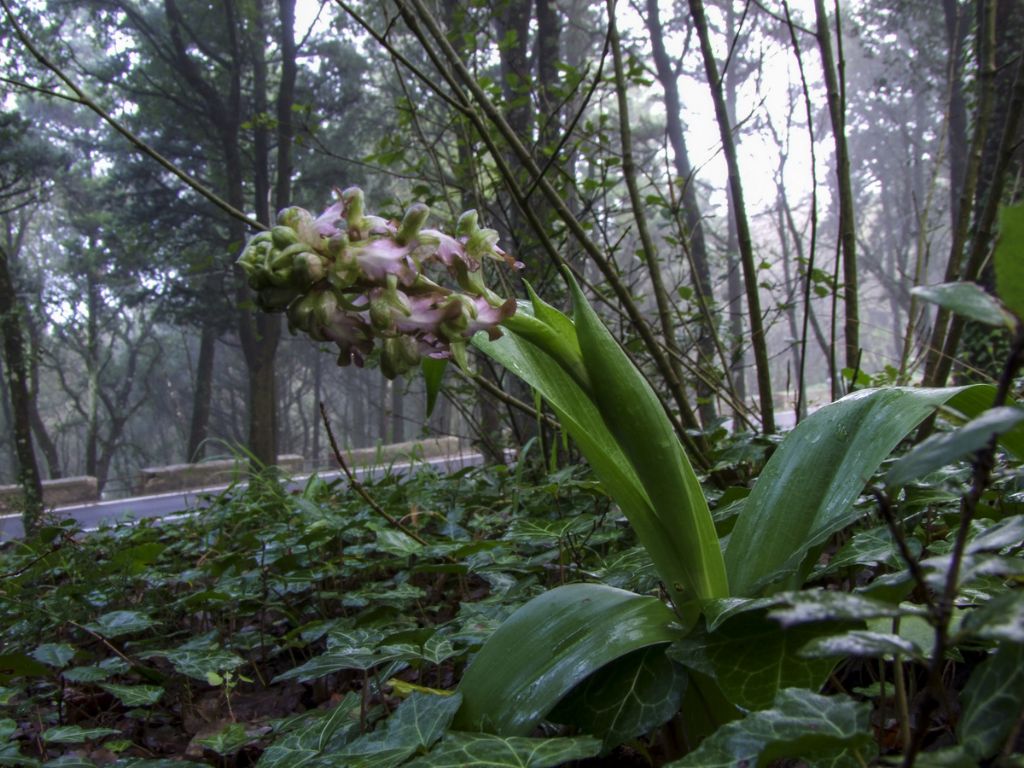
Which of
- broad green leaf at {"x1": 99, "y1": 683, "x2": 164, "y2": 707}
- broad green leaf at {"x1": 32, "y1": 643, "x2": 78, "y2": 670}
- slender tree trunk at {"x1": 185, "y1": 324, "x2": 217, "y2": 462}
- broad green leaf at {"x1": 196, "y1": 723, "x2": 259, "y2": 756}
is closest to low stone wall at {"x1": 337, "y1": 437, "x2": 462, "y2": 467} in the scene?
broad green leaf at {"x1": 32, "y1": 643, "x2": 78, "y2": 670}

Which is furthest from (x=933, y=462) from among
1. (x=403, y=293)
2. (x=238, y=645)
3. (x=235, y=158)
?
→ (x=235, y=158)

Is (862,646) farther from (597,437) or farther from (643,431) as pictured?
(597,437)

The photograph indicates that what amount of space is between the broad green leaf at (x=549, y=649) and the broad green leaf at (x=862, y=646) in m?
0.38

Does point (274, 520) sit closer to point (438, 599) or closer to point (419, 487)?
point (419, 487)

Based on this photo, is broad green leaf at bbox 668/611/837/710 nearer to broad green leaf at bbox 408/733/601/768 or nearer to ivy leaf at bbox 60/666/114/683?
broad green leaf at bbox 408/733/601/768

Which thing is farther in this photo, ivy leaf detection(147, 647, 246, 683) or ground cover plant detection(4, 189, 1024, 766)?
ivy leaf detection(147, 647, 246, 683)

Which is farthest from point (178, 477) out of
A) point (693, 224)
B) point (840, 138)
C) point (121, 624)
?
point (840, 138)

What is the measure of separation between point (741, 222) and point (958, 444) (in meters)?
1.52

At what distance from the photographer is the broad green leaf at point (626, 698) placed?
2.45 ft

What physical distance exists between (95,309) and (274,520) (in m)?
19.2

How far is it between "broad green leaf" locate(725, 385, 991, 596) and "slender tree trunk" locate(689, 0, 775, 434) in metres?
0.88

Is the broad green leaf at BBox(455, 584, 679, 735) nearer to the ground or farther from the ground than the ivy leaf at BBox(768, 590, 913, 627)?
nearer to the ground

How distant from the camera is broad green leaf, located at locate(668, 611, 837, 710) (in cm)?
69

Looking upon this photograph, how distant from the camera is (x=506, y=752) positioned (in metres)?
0.66
